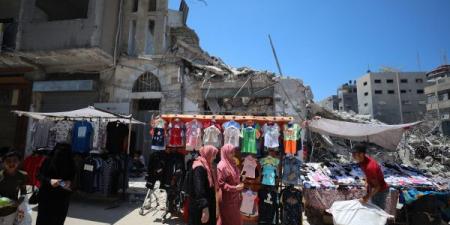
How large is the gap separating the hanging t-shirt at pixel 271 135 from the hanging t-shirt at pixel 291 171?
0.43 meters

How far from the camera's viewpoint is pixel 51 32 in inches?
465

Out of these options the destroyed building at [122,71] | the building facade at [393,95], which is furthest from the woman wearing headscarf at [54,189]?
the building facade at [393,95]

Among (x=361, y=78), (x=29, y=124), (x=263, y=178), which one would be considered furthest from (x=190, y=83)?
(x=361, y=78)

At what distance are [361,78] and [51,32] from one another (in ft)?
192

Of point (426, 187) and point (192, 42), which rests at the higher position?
point (192, 42)

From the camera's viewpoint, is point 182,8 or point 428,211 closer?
point 428,211

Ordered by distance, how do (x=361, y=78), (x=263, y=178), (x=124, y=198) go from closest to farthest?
1. (x=263, y=178)
2. (x=124, y=198)
3. (x=361, y=78)

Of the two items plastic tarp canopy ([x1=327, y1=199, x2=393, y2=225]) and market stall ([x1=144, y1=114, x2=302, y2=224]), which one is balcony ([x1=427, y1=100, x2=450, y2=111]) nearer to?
market stall ([x1=144, y1=114, x2=302, y2=224])

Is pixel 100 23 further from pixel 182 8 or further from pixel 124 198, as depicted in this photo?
pixel 124 198

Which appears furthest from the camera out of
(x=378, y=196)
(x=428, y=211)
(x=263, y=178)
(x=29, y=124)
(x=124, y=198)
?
(x=29, y=124)

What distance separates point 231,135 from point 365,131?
132 inches

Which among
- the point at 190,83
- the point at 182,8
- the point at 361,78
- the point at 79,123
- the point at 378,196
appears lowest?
the point at 378,196

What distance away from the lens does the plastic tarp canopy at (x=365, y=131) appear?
708 cm

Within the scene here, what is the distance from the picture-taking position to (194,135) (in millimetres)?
7105
